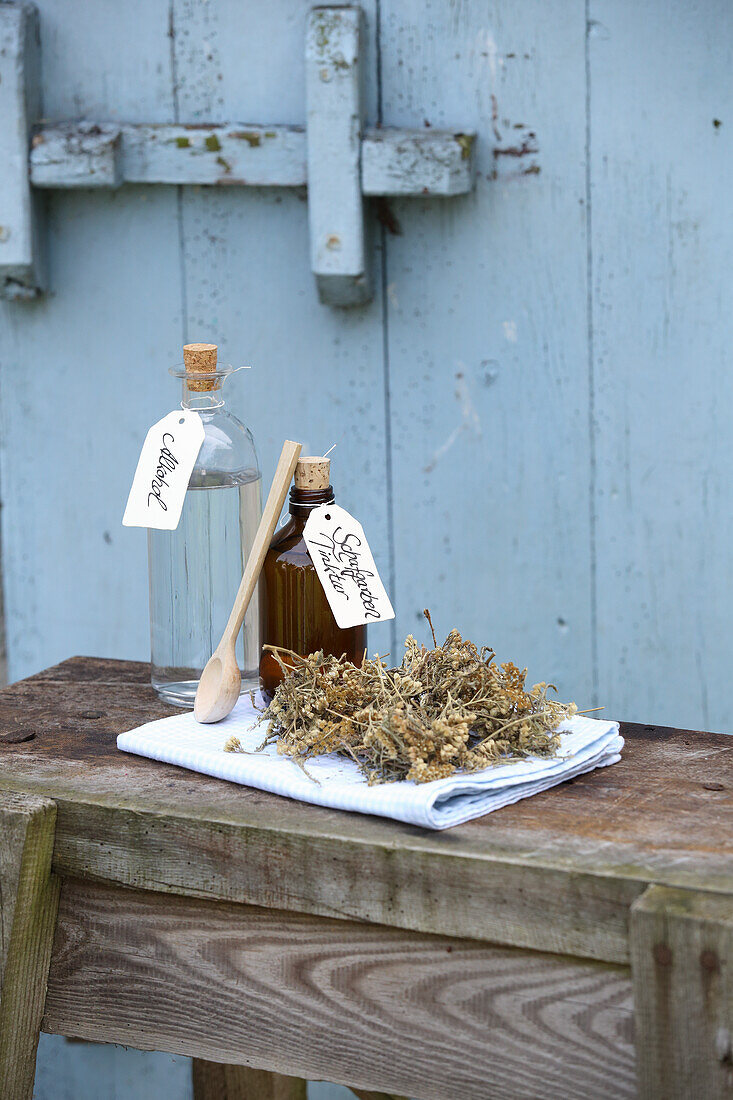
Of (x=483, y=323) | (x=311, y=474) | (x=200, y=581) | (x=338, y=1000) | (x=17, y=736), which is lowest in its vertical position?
(x=338, y=1000)

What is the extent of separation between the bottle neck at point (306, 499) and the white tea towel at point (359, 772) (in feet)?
0.55

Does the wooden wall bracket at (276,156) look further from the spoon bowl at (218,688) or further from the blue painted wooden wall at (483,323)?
the spoon bowl at (218,688)

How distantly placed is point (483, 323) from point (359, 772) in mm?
777

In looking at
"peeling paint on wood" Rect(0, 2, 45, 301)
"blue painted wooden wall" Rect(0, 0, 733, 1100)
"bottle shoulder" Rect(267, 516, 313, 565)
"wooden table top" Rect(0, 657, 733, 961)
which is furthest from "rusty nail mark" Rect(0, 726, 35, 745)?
"peeling paint on wood" Rect(0, 2, 45, 301)

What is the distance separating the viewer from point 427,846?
73cm

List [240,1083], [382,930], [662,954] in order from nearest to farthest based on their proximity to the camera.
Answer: [662,954] < [382,930] < [240,1083]

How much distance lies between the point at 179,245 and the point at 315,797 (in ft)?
3.09

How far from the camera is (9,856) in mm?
818

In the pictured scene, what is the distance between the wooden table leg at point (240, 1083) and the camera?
1.36 meters

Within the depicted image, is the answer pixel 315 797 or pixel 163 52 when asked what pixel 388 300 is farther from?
pixel 315 797

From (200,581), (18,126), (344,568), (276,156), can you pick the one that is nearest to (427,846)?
(344,568)

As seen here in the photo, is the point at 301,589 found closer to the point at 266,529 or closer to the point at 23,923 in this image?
the point at 266,529

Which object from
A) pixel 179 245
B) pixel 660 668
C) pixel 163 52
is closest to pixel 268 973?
pixel 660 668

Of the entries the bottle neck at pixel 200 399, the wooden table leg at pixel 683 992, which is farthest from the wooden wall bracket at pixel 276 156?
the wooden table leg at pixel 683 992
